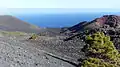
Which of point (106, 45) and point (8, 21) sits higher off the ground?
point (106, 45)

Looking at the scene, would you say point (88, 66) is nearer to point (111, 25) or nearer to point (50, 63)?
point (50, 63)

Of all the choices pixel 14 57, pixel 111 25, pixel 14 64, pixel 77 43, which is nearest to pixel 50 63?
pixel 14 57

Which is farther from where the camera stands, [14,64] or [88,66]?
[88,66]

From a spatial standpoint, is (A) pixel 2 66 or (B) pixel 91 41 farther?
(B) pixel 91 41

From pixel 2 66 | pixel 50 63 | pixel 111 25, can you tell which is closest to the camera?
pixel 2 66

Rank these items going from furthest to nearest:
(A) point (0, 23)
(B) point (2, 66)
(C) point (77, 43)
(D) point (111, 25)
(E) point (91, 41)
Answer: (A) point (0, 23) → (D) point (111, 25) → (C) point (77, 43) → (E) point (91, 41) → (B) point (2, 66)

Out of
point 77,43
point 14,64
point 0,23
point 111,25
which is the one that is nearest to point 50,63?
point 14,64

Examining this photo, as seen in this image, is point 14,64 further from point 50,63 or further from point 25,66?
point 50,63

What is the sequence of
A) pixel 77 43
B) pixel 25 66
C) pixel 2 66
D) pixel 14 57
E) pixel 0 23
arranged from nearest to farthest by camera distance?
pixel 2 66, pixel 25 66, pixel 14 57, pixel 77 43, pixel 0 23

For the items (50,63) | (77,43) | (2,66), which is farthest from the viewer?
(77,43)
